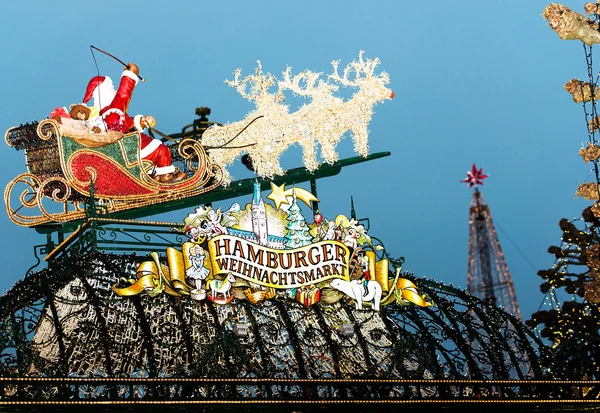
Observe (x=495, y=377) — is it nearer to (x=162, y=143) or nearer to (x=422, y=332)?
(x=422, y=332)

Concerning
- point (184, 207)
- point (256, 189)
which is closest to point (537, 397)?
point (256, 189)

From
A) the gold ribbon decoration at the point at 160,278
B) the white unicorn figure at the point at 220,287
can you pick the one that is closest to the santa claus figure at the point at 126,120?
the gold ribbon decoration at the point at 160,278

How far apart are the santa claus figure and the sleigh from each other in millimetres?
192

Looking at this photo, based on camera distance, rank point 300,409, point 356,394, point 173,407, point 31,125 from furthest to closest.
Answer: point 31,125, point 356,394, point 300,409, point 173,407

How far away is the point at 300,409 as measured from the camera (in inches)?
750

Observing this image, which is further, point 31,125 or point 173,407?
point 31,125

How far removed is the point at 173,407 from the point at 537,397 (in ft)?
A: 24.1

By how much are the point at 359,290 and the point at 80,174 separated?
620 cm

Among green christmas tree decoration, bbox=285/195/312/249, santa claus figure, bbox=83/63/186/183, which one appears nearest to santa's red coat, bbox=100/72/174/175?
santa claus figure, bbox=83/63/186/183

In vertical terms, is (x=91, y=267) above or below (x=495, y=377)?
above

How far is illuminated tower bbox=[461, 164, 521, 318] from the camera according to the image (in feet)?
141

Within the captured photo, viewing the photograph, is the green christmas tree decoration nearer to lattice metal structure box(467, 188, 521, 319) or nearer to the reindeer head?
the reindeer head

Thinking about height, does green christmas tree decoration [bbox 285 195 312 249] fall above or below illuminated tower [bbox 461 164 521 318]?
below

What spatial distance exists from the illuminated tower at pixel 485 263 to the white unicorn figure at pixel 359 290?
2180 centimetres
